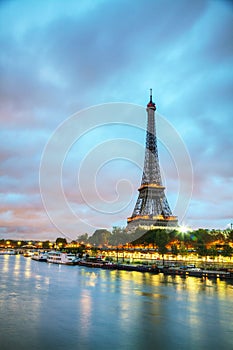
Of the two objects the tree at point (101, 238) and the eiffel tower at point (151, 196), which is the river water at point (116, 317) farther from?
the tree at point (101, 238)

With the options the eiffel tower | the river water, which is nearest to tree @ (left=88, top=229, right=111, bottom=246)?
the eiffel tower

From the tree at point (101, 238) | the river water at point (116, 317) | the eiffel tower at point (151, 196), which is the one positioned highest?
the eiffel tower at point (151, 196)

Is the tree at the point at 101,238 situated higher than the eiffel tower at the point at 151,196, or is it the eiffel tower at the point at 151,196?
the eiffel tower at the point at 151,196

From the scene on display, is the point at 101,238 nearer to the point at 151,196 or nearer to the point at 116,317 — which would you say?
the point at 151,196

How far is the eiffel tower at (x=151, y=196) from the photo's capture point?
90812mm

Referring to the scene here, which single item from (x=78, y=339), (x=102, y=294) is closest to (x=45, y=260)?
(x=102, y=294)

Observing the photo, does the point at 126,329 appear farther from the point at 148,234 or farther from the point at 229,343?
the point at 148,234

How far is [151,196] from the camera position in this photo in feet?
306

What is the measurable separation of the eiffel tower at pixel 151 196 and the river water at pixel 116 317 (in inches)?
2146

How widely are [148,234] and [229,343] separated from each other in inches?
2419

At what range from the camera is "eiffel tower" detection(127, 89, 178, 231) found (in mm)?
90812

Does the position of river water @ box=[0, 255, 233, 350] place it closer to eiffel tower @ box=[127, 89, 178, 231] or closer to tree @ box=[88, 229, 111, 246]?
eiffel tower @ box=[127, 89, 178, 231]

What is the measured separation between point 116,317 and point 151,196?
70.7m

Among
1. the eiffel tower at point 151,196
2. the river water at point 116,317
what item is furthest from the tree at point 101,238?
the river water at point 116,317
